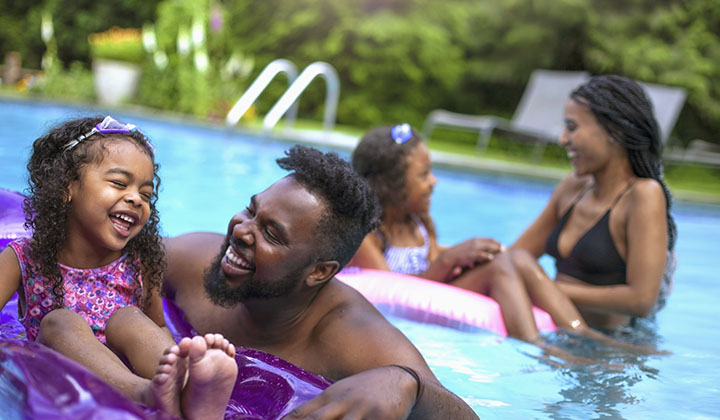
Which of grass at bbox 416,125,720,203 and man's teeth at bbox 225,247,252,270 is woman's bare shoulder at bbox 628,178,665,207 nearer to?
man's teeth at bbox 225,247,252,270

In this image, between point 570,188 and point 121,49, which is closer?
point 570,188

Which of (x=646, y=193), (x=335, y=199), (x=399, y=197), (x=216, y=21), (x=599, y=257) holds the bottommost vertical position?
(x=216, y=21)

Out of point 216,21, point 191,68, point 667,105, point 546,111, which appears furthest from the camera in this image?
point 216,21

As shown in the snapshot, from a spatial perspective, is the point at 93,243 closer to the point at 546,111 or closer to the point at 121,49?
the point at 546,111

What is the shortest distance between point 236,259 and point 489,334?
1672 mm

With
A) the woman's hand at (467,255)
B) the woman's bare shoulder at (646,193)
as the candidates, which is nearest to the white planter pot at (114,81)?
the woman's hand at (467,255)

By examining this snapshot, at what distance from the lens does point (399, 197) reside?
4188 millimetres

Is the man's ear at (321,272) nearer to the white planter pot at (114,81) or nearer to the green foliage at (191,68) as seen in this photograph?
the green foliage at (191,68)

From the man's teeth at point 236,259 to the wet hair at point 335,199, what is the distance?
225mm

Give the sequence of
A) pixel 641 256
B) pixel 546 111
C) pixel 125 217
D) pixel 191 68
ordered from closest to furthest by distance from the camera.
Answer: pixel 125 217 < pixel 641 256 < pixel 546 111 < pixel 191 68

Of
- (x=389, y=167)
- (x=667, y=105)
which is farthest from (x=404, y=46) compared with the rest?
(x=389, y=167)

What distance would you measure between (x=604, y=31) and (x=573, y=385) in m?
14.0

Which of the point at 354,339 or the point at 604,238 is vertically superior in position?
the point at 354,339

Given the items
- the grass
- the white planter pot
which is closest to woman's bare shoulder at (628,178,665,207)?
the grass
